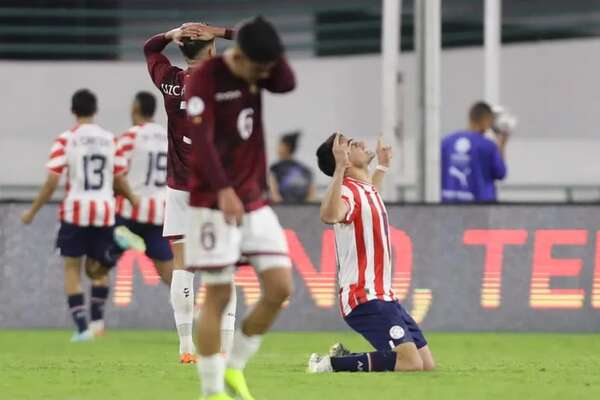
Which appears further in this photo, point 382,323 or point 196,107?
point 382,323

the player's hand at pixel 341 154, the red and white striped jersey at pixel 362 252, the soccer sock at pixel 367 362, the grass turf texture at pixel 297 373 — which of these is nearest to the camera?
the grass turf texture at pixel 297 373

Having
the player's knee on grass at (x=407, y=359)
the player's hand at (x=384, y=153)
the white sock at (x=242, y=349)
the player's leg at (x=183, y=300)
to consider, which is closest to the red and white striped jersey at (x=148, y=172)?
the player's leg at (x=183, y=300)

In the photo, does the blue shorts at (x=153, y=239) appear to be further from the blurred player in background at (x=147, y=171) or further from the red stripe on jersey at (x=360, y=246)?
the red stripe on jersey at (x=360, y=246)

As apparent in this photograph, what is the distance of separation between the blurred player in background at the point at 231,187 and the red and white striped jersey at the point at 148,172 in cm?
616

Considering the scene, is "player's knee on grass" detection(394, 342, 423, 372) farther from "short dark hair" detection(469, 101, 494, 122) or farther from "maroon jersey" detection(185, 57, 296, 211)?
"short dark hair" detection(469, 101, 494, 122)

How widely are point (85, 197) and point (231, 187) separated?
6.61 meters

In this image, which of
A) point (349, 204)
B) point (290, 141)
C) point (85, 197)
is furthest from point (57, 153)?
point (290, 141)

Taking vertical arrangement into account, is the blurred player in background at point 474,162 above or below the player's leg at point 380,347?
above

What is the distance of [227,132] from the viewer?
7707 mm

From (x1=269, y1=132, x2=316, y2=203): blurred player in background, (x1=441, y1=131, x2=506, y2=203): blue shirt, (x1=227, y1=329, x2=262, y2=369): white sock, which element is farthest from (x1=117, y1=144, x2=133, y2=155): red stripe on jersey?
(x1=227, y1=329, x2=262, y2=369): white sock

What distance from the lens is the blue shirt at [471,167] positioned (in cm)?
1538

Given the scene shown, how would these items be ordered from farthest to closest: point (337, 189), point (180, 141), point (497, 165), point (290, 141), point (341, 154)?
point (290, 141) → point (497, 165) → point (180, 141) → point (337, 189) → point (341, 154)

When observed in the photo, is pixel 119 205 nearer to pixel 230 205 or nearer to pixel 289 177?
pixel 289 177

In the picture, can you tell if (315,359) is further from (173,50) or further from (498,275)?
(173,50)
